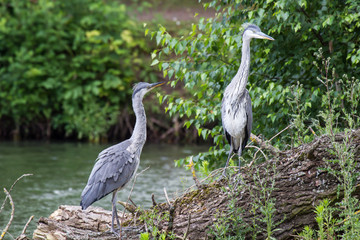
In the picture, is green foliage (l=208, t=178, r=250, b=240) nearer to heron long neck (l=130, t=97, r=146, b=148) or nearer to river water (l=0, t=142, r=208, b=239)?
heron long neck (l=130, t=97, r=146, b=148)

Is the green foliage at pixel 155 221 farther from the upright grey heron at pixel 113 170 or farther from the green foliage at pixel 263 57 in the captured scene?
the green foliage at pixel 263 57

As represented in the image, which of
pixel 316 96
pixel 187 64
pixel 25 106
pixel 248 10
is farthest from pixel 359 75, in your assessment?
pixel 25 106

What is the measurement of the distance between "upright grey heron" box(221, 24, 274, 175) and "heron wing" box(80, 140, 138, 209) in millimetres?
991

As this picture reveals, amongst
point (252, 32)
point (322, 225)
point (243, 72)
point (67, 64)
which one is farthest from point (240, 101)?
point (67, 64)

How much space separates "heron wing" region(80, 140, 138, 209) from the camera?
5.24m

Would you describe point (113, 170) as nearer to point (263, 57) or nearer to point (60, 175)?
point (263, 57)

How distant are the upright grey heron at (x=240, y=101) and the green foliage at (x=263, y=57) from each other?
1.94ft

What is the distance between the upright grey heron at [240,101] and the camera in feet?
18.2

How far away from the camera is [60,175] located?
11125 millimetres

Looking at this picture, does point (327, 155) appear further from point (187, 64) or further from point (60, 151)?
point (60, 151)

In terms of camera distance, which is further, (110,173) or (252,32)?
(252,32)

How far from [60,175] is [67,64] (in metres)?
5.50

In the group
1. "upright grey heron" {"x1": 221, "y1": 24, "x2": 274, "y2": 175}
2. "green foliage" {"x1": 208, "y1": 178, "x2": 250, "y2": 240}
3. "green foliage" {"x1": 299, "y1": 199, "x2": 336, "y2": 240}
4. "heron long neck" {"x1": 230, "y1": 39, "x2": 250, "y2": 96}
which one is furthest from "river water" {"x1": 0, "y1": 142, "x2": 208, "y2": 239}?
"green foliage" {"x1": 299, "y1": 199, "x2": 336, "y2": 240}

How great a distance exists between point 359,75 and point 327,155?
2.35 metres
